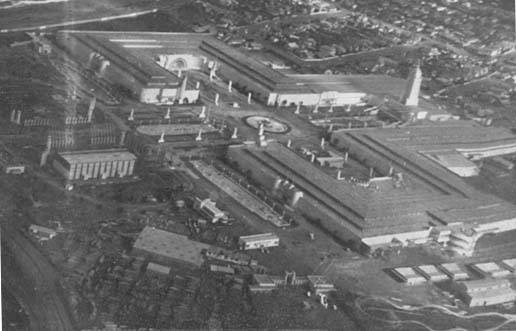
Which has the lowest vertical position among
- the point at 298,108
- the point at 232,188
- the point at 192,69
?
the point at 192,69

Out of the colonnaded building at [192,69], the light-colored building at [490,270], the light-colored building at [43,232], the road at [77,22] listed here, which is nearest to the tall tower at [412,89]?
the colonnaded building at [192,69]

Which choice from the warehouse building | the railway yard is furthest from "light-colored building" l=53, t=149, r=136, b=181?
the warehouse building

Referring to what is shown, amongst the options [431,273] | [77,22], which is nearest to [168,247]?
[431,273]

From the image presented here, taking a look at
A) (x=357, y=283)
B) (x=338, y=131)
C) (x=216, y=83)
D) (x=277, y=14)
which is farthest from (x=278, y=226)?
(x=277, y=14)

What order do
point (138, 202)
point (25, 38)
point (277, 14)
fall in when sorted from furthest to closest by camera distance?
1. point (277, 14)
2. point (25, 38)
3. point (138, 202)

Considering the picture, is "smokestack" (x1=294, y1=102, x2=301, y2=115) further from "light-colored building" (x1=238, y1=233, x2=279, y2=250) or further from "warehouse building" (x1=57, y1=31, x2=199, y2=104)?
"light-colored building" (x1=238, y1=233, x2=279, y2=250)

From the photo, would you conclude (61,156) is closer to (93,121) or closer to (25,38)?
(93,121)

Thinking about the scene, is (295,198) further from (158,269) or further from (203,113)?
(203,113)
